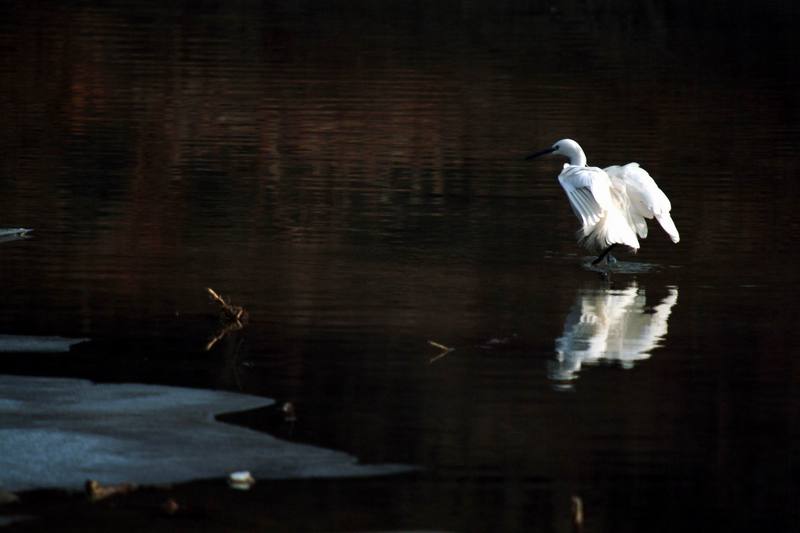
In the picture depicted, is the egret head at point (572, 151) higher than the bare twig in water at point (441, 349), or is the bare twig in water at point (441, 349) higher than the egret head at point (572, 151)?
the egret head at point (572, 151)

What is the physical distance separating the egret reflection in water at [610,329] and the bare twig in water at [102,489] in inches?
129

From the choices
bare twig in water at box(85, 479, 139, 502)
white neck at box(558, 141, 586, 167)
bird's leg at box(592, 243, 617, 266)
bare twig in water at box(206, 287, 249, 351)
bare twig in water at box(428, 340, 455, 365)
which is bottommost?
bare twig in water at box(85, 479, 139, 502)

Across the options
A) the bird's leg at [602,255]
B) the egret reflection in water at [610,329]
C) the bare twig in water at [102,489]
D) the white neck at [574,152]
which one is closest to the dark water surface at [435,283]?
the egret reflection in water at [610,329]

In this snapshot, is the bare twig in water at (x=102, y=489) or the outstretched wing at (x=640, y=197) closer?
the bare twig in water at (x=102, y=489)

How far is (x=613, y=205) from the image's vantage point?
16.2 m

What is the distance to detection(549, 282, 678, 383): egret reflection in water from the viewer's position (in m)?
A: 12.2

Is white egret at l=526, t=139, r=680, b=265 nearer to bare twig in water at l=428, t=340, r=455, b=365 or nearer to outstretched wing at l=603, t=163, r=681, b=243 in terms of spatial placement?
outstretched wing at l=603, t=163, r=681, b=243

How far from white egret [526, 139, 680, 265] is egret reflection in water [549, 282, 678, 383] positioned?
92cm

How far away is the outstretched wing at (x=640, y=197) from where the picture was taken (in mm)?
16141

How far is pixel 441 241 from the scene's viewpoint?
56.2ft

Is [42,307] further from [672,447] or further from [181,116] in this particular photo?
[181,116]

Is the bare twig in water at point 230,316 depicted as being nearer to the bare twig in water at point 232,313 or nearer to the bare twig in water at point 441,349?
the bare twig in water at point 232,313

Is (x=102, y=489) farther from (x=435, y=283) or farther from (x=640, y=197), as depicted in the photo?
(x=640, y=197)

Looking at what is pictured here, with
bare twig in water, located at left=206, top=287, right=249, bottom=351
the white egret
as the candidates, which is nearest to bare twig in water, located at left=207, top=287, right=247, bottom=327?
bare twig in water, located at left=206, top=287, right=249, bottom=351
